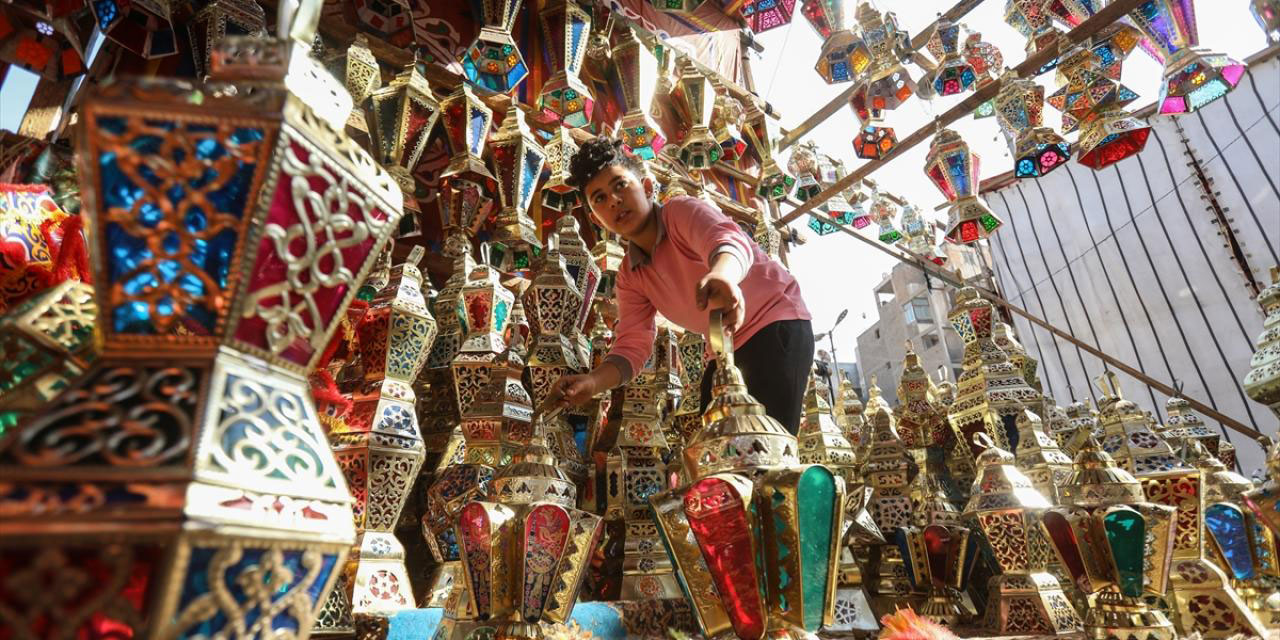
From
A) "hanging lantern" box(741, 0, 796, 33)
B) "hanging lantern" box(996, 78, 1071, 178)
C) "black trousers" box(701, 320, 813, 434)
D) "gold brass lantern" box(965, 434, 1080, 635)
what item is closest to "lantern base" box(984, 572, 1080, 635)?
"gold brass lantern" box(965, 434, 1080, 635)

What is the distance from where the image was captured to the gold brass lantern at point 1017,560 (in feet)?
4.95

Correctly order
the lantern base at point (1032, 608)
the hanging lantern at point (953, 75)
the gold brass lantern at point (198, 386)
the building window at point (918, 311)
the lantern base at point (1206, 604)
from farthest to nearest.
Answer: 1. the building window at point (918, 311)
2. the hanging lantern at point (953, 75)
3. the lantern base at point (1032, 608)
4. the lantern base at point (1206, 604)
5. the gold brass lantern at point (198, 386)

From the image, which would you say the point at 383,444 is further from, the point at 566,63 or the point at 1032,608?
the point at 566,63

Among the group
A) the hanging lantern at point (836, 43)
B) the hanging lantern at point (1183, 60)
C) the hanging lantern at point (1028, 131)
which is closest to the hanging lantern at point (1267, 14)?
the hanging lantern at point (1183, 60)

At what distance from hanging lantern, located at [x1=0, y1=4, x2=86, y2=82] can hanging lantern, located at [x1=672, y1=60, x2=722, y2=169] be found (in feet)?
7.88

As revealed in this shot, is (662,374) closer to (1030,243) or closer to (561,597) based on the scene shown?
(561,597)

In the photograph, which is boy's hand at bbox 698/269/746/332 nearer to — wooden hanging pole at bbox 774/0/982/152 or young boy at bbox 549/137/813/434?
young boy at bbox 549/137/813/434

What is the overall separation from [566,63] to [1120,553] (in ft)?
7.81

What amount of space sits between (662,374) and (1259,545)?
5.62ft

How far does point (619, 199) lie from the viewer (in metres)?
1.52

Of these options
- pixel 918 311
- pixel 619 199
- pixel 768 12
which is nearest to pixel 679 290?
pixel 619 199

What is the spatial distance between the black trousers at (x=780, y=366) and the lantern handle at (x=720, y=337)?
394 millimetres

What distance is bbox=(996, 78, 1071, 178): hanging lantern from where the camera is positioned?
9.77ft

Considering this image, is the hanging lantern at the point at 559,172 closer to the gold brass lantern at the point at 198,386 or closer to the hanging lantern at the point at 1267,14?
the gold brass lantern at the point at 198,386
